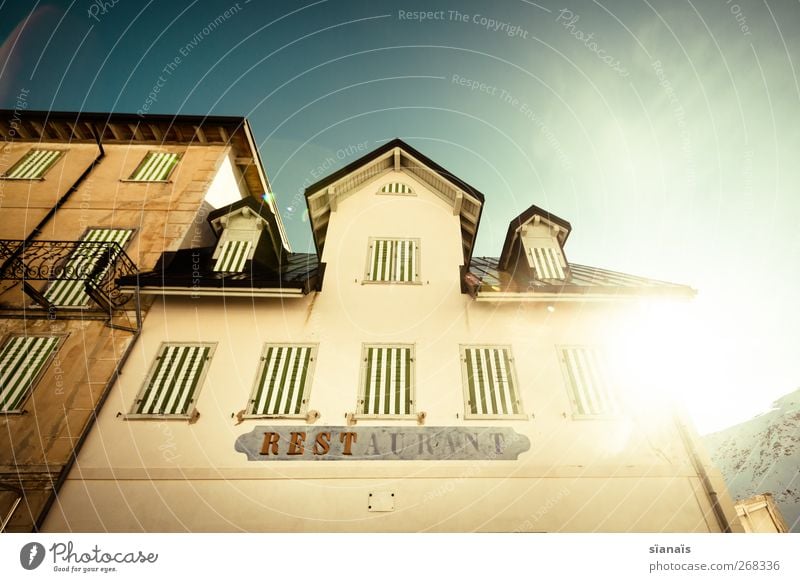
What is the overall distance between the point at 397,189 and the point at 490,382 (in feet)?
27.3

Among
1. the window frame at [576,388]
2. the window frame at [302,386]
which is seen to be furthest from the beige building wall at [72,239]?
the window frame at [576,388]

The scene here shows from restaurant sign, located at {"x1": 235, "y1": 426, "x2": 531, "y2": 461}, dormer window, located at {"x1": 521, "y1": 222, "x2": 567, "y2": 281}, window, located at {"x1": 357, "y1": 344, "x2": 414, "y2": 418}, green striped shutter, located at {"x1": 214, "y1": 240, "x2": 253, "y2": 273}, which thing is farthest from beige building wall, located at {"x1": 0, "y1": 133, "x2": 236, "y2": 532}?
dormer window, located at {"x1": 521, "y1": 222, "x2": 567, "y2": 281}

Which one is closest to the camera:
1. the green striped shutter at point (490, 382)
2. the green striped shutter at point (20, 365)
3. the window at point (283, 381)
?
the window at point (283, 381)

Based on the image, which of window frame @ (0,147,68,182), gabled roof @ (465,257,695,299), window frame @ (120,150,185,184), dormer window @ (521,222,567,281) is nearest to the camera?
gabled roof @ (465,257,695,299)

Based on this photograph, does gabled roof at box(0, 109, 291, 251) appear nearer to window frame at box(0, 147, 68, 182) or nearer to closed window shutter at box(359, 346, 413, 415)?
window frame at box(0, 147, 68, 182)

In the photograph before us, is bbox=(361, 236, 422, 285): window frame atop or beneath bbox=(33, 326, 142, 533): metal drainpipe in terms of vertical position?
atop

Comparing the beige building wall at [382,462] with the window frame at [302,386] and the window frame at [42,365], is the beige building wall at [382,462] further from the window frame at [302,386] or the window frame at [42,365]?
the window frame at [42,365]

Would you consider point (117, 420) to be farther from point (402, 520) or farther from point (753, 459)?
point (753, 459)

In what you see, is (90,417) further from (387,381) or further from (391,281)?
(391,281)

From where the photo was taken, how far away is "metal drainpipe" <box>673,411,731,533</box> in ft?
25.5

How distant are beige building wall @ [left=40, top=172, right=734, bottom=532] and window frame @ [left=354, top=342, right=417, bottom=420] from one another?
0.11 meters

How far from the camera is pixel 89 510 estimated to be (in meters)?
A: 7.90

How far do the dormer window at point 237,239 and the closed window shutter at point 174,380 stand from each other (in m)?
2.81

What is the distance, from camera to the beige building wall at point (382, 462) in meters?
7.80
